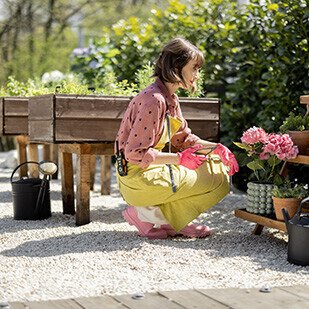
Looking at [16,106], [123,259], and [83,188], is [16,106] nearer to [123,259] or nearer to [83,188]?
[83,188]

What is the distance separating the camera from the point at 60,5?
50.8 ft

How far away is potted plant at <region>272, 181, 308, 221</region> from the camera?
4.00 meters

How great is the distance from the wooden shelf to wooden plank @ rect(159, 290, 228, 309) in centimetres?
112

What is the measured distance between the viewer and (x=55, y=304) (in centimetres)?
285

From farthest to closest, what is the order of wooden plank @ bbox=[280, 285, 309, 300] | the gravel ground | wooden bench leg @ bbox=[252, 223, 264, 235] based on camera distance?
1. wooden bench leg @ bbox=[252, 223, 264, 235]
2. the gravel ground
3. wooden plank @ bbox=[280, 285, 309, 300]

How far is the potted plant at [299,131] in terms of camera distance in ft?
13.7

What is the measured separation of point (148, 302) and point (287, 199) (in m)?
1.38

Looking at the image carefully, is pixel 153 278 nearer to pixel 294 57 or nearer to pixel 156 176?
pixel 156 176

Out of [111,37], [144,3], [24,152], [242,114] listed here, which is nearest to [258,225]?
[242,114]

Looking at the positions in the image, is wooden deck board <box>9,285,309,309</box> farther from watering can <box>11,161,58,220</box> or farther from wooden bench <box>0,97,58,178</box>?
wooden bench <box>0,97,58,178</box>

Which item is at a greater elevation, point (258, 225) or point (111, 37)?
point (111, 37)

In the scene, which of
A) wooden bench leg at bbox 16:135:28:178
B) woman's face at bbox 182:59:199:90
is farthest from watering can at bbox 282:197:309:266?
wooden bench leg at bbox 16:135:28:178

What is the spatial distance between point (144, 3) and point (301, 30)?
38.4 ft

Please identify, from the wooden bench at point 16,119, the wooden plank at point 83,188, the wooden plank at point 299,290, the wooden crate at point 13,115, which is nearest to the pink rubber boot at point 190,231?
the wooden plank at point 83,188
